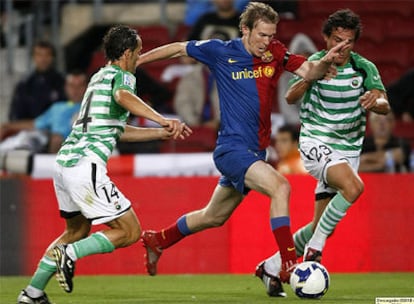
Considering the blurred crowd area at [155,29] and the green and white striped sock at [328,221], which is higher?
the blurred crowd area at [155,29]

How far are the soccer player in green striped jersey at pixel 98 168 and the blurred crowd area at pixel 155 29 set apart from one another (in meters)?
6.02

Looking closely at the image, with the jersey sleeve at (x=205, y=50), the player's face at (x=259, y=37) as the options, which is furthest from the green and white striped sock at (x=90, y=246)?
the player's face at (x=259, y=37)

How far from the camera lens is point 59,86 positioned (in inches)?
605

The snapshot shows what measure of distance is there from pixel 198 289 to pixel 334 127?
1.90 meters

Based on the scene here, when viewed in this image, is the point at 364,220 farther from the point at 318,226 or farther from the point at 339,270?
the point at 318,226

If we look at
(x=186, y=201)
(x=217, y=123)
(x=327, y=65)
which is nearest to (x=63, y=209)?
(x=327, y=65)

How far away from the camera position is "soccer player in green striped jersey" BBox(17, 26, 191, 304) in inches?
347

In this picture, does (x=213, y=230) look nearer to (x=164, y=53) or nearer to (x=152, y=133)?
(x=164, y=53)

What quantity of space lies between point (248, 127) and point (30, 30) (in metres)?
7.62

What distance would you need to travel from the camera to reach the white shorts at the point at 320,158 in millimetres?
10133

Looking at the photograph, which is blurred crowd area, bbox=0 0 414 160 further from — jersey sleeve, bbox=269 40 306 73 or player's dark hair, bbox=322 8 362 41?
jersey sleeve, bbox=269 40 306 73

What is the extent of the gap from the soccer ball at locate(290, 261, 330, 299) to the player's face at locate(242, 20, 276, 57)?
1728 mm

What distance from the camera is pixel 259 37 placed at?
380 inches

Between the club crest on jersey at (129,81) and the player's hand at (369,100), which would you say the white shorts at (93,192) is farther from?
the player's hand at (369,100)
